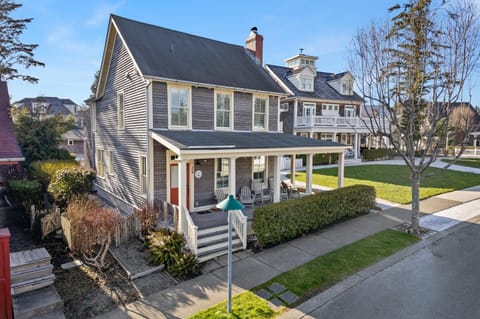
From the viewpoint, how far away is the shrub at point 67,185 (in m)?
12.8

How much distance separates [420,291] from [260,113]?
35.0 feet

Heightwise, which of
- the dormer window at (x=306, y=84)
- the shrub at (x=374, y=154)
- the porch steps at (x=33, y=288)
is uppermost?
the dormer window at (x=306, y=84)

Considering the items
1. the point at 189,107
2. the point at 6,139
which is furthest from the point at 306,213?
the point at 6,139

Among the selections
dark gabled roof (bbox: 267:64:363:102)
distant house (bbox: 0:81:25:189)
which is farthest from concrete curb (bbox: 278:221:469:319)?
dark gabled roof (bbox: 267:64:363:102)

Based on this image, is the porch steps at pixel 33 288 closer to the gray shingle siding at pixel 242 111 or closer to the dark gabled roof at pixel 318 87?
the gray shingle siding at pixel 242 111

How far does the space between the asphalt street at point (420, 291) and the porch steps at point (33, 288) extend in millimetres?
5850

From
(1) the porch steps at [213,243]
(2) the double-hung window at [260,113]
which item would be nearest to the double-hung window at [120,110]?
(2) the double-hung window at [260,113]

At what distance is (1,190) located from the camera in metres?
14.7

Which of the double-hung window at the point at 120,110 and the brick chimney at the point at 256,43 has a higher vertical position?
the brick chimney at the point at 256,43

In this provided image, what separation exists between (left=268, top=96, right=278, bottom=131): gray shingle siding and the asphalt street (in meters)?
9.29

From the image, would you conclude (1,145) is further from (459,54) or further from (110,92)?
(459,54)

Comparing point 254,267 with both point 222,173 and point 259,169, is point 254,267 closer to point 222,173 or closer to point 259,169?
point 222,173

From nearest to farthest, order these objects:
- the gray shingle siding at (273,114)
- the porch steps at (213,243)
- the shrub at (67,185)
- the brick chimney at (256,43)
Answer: the porch steps at (213,243)
the shrub at (67,185)
the gray shingle siding at (273,114)
the brick chimney at (256,43)

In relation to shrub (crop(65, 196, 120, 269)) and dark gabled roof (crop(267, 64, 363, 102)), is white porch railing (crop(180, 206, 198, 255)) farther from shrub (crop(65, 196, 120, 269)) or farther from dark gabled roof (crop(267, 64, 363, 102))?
dark gabled roof (crop(267, 64, 363, 102))
